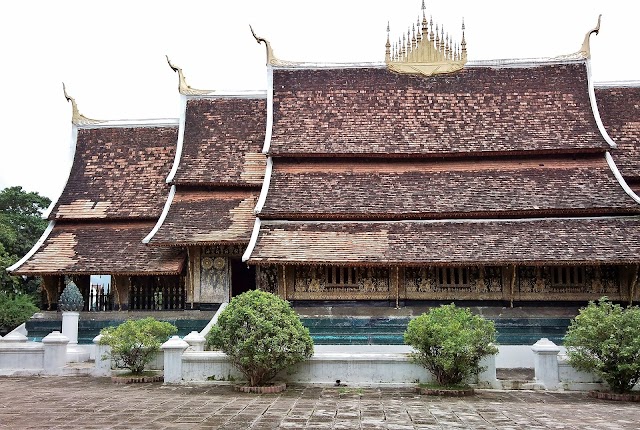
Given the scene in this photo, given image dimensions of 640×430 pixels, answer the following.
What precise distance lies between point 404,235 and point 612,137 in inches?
270

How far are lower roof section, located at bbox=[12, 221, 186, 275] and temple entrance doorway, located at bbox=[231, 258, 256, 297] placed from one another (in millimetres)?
1507

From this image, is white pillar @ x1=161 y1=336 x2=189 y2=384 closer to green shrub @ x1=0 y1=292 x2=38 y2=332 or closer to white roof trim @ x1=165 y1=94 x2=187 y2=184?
white roof trim @ x1=165 y1=94 x2=187 y2=184

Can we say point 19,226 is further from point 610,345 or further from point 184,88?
point 610,345

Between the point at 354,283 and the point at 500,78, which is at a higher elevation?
the point at 500,78

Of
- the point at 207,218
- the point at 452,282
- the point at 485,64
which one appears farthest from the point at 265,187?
the point at 485,64

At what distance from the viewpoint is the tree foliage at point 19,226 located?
2976cm

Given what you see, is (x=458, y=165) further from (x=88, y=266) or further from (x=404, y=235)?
(x=88, y=266)

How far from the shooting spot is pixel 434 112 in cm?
1911

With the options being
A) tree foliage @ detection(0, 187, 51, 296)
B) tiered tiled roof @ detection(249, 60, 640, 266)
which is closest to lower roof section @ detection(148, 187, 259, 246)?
tiered tiled roof @ detection(249, 60, 640, 266)

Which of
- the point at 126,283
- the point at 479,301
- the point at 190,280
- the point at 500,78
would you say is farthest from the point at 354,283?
the point at 500,78

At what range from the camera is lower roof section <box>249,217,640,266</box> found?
1542 cm

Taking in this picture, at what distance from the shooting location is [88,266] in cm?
1764

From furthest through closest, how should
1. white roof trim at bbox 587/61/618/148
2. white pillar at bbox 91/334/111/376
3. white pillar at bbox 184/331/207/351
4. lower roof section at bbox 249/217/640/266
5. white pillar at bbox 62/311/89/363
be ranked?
white roof trim at bbox 587/61/618/148, white pillar at bbox 62/311/89/363, lower roof section at bbox 249/217/640/266, white pillar at bbox 91/334/111/376, white pillar at bbox 184/331/207/351

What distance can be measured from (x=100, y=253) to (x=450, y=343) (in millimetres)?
10533
